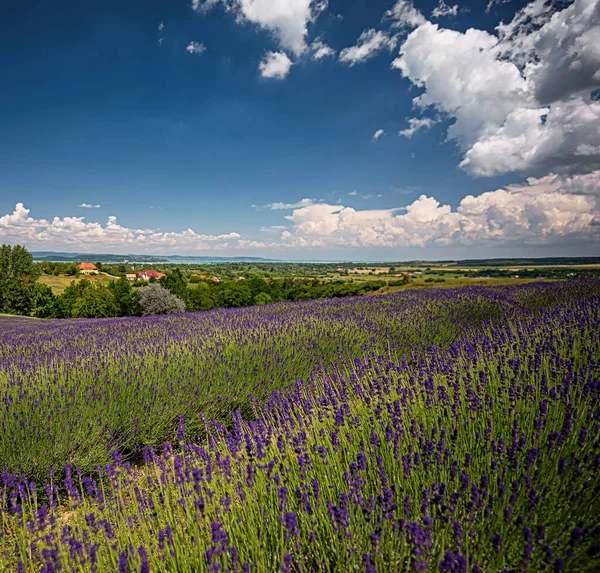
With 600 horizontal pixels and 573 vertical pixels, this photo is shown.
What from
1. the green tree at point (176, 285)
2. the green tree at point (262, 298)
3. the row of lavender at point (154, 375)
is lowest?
the green tree at point (262, 298)

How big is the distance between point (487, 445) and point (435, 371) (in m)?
1.45

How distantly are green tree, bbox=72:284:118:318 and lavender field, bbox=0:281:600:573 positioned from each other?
38.1 metres

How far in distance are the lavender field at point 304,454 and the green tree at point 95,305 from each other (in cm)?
3812

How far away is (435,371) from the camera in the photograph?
3.20 m

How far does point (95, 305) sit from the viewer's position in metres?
39.8

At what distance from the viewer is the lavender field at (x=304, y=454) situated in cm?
131

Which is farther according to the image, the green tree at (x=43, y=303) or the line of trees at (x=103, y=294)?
the green tree at (x=43, y=303)

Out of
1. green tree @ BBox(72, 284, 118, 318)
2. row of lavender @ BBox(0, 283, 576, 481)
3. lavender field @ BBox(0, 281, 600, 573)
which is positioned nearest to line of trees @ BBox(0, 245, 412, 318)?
green tree @ BBox(72, 284, 118, 318)

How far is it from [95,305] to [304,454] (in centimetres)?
4424

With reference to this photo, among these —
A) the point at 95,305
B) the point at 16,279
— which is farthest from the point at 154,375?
the point at 16,279

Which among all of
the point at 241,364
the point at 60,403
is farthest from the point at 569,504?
the point at 60,403

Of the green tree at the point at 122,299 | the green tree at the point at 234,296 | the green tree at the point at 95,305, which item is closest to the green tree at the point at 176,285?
the green tree at the point at 122,299

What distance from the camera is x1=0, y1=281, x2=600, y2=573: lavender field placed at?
1.31 meters

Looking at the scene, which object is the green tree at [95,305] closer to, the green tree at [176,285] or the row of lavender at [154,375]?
the green tree at [176,285]
